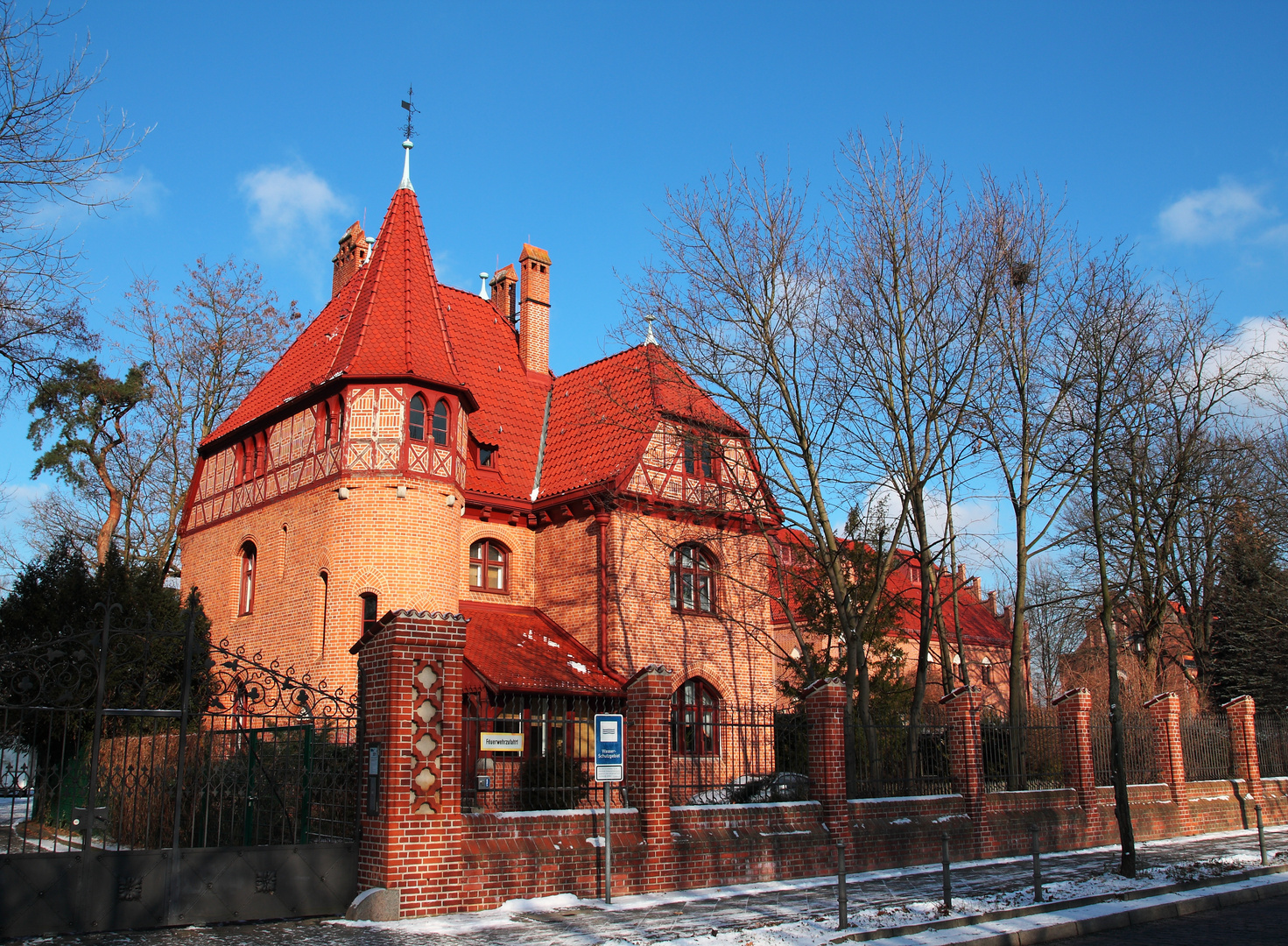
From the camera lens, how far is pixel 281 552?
Answer: 70.5 feet

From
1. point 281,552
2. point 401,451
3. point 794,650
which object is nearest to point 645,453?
point 401,451

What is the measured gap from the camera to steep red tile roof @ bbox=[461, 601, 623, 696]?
1820 cm

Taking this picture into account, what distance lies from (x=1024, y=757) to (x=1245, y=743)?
8.11m

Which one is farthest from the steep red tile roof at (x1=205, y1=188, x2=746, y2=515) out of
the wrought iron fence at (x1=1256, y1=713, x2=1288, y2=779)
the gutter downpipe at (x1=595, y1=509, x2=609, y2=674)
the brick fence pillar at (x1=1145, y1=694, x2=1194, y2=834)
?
the wrought iron fence at (x1=1256, y1=713, x2=1288, y2=779)

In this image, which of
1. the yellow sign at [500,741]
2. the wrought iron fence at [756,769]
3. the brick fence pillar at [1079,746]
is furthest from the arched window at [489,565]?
the brick fence pillar at [1079,746]

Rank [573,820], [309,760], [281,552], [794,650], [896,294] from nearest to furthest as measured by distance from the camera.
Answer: [309,760] → [573,820] → [896,294] → [281,552] → [794,650]

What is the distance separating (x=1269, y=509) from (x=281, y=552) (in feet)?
80.5

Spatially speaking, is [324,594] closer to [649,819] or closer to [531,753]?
[531,753]

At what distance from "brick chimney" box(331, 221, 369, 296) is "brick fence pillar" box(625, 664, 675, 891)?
63.3 ft

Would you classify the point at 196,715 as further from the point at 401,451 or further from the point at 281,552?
the point at 281,552

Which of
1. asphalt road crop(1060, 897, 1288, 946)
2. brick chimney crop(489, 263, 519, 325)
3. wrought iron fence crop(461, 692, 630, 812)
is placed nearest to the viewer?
asphalt road crop(1060, 897, 1288, 946)

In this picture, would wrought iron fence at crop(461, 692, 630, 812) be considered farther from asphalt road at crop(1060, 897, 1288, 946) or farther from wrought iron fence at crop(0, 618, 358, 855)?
asphalt road at crop(1060, 897, 1288, 946)

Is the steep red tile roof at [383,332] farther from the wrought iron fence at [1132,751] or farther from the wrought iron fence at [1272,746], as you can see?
the wrought iron fence at [1272,746]

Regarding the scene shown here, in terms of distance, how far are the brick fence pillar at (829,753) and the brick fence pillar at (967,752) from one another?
2826 millimetres
